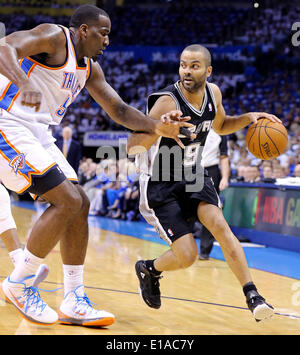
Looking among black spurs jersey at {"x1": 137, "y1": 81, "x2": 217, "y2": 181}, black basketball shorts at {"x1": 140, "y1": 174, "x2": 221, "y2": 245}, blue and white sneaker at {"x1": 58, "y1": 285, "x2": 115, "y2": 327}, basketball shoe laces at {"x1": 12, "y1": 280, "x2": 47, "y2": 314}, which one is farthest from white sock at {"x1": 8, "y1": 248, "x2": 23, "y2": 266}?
black spurs jersey at {"x1": 137, "y1": 81, "x2": 217, "y2": 181}

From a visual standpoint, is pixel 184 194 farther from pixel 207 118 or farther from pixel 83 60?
pixel 83 60

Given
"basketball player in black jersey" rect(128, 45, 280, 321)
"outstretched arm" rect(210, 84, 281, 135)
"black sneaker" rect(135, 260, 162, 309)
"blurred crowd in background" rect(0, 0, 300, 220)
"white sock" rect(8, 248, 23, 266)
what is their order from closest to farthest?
1. "basketball player in black jersey" rect(128, 45, 280, 321)
2. "black sneaker" rect(135, 260, 162, 309)
3. "outstretched arm" rect(210, 84, 281, 135)
4. "white sock" rect(8, 248, 23, 266)
5. "blurred crowd in background" rect(0, 0, 300, 220)

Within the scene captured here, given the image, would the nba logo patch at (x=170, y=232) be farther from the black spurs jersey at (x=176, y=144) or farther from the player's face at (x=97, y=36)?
the player's face at (x=97, y=36)

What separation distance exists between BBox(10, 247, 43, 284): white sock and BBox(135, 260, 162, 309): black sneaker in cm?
103

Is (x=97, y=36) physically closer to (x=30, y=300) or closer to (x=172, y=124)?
(x=172, y=124)

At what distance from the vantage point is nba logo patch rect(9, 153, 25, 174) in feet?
10.5

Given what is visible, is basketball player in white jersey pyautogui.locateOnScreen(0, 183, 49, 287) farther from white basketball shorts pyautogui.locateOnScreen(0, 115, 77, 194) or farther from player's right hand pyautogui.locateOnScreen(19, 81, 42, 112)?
player's right hand pyautogui.locateOnScreen(19, 81, 42, 112)

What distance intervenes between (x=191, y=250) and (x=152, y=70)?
20.0m

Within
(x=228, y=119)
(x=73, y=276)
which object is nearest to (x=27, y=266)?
(x=73, y=276)

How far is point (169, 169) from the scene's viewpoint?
401 centimetres

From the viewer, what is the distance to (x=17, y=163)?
3225mm

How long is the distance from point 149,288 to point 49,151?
133cm

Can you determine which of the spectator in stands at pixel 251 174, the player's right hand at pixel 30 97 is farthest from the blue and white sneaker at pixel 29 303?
the spectator in stands at pixel 251 174

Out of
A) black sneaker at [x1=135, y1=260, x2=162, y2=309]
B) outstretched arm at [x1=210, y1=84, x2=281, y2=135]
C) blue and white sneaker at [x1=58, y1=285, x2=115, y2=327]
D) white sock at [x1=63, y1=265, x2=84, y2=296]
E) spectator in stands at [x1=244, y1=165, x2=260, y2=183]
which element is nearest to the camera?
blue and white sneaker at [x1=58, y1=285, x2=115, y2=327]
